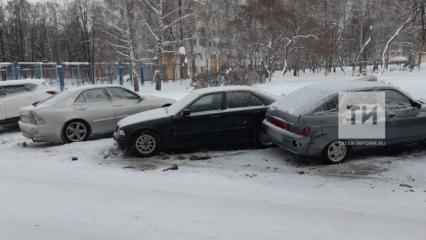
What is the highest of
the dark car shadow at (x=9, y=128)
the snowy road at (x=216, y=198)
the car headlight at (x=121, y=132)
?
the car headlight at (x=121, y=132)

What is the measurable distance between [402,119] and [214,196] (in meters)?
3.96

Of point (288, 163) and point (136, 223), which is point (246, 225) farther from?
point (288, 163)

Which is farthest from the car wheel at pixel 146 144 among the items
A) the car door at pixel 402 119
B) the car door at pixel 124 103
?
the car door at pixel 402 119

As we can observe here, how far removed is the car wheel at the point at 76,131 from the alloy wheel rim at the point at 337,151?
588 cm

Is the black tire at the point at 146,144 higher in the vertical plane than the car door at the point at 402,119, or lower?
Answer: lower

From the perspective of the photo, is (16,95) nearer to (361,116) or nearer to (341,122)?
(341,122)

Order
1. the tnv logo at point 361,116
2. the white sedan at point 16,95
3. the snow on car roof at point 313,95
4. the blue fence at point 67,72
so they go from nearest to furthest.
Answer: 1. the tnv logo at point 361,116
2. the snow on car roof at point 313,95
3. the white sedan at point 16,95
4. the blue fence at point 67,72

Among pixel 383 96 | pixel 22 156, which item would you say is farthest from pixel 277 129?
pixel 22 156

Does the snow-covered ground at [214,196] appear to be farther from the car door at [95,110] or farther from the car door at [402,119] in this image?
the car door at [95,110]

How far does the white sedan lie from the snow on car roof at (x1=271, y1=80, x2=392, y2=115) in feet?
25.9

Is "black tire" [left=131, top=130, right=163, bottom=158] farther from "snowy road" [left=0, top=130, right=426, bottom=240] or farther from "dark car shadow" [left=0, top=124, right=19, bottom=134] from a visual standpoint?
"dark car shadow" [left=0, top=124, right=19, bottom=134]

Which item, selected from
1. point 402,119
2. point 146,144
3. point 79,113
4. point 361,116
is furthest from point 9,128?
point 402,119

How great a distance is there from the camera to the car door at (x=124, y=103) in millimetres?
9838

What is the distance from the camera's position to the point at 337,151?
7047mm
